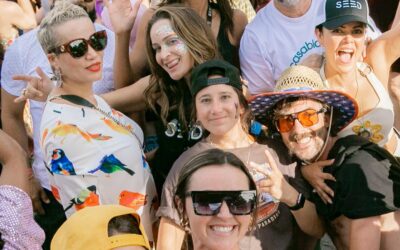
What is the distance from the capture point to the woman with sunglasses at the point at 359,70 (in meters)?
3.48

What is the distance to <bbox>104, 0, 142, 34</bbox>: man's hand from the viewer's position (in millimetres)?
3980

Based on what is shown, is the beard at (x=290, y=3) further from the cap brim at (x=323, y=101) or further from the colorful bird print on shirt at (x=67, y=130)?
the colorful bird print on shirt at (x=67, y=130)

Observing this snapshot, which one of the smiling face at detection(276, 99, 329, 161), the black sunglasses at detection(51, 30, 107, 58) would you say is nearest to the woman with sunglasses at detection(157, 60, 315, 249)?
the smiling face at detection(276, 99, 329, 161)

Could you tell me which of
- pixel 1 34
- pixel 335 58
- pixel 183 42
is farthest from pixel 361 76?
pixel 1 34

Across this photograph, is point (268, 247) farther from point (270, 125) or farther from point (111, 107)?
point (111, 107)

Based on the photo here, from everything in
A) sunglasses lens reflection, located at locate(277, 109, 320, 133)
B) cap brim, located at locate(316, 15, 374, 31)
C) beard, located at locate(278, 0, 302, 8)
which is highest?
beard, located at locate(278, 0, 302, 8)

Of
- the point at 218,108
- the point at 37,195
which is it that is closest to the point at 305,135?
the point at 218,108

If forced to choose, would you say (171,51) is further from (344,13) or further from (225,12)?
(344,13)

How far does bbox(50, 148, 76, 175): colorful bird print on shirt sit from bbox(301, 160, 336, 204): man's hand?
114cm

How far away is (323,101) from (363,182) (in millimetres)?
528

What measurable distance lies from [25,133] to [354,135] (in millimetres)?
2195

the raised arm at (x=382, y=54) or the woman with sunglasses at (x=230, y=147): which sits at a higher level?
the raised arm at (x=382, y=54)

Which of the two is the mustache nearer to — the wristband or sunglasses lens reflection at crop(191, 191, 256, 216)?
the wristband

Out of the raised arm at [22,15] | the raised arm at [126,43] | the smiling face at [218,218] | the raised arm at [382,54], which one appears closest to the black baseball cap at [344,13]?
the raised arm at [382,54]
